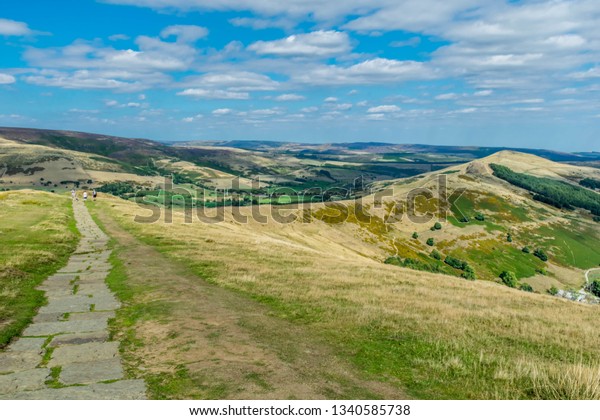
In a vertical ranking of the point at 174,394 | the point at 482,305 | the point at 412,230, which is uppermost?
the point at 174,394

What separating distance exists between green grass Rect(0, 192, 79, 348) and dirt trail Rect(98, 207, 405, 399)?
192 inches

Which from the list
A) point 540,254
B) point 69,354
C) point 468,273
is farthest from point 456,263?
point 69,354

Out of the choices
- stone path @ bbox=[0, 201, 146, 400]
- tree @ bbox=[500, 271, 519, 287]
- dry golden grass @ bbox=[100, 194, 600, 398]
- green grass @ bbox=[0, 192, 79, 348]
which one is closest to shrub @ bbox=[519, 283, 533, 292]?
tree @ bbox=[500, 271, 519, 287]

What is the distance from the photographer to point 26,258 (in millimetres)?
28906

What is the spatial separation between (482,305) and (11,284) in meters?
25.7

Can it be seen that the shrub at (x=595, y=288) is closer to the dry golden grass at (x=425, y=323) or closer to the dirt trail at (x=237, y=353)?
the dry golden grass at (x=425, y=323)

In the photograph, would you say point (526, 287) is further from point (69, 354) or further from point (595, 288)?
point (69, 354)

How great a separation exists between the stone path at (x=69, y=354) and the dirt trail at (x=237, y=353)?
1167mm

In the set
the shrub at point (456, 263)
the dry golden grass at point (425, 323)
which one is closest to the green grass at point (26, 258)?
the dry golden grass at point (425, 323)

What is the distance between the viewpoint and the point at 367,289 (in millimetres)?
26250

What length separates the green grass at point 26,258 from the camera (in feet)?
59.8

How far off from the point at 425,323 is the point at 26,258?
26230 mm
